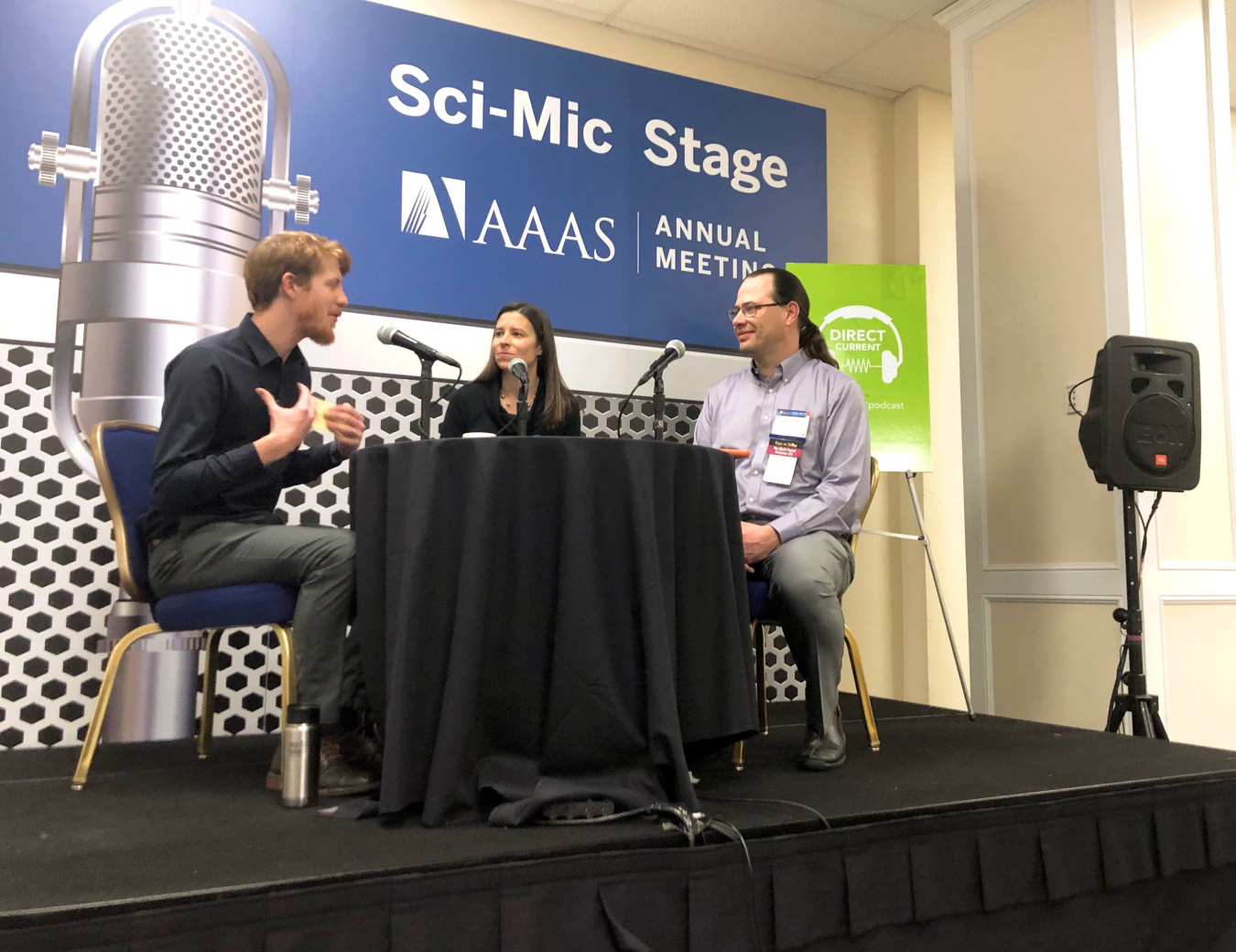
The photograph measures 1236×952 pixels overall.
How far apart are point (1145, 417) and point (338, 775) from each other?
2438 mm

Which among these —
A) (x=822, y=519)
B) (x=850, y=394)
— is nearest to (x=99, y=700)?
(x=822, y=519)

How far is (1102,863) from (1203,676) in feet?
5.49

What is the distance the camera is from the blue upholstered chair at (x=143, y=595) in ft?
6.52

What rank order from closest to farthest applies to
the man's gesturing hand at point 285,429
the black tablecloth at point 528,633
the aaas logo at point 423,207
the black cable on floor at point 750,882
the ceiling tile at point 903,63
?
the black cable on floor at point 750,882 → the black tablecloth at point 528,633 → the man's gesturing hand at point 285,429 → the aaas logo at point 423,207 → the ceiling tile at point 903,63

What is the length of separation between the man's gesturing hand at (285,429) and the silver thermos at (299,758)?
1.70 feet

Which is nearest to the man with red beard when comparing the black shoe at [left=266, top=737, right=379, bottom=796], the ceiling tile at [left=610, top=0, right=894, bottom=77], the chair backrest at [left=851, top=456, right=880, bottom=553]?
the black shoe at [left=266, top=737, right=379, bottom=796]

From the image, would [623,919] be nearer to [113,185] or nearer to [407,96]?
[113,185]

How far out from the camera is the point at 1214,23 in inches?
133

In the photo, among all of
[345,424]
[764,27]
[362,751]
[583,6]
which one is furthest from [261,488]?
[764,27]

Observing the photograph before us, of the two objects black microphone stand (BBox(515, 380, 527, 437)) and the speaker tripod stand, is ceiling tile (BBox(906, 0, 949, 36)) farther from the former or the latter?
black microphone stand (BBox(515, 380, 527, 437))

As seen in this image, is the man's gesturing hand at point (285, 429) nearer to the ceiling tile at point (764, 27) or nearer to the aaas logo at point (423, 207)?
the aaas logo at point (423, 207)

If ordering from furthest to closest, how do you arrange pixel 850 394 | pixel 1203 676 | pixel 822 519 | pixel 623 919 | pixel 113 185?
pixel 1203 676 < pixel 113 185 < pixel 850 394 < pixel 822 519 < pixel 623 919

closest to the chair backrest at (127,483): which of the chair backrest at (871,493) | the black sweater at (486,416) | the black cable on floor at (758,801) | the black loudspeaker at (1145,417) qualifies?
the black sweater at (486,416)

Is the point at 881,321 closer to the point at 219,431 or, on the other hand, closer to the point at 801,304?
the point at 801,304
